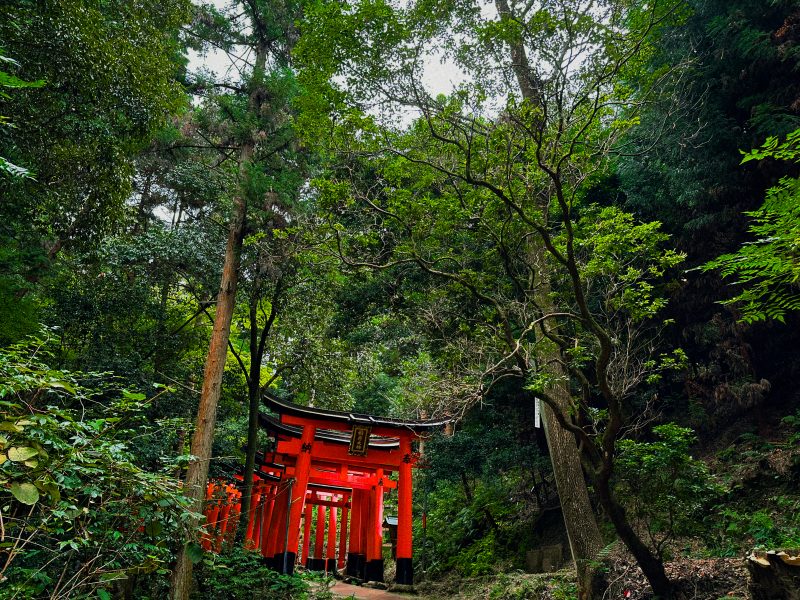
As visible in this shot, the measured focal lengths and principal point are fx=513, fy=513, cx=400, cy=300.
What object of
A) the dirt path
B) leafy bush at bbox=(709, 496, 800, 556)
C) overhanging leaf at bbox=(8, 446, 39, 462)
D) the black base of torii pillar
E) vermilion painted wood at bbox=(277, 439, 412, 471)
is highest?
vermilion painted wood at bbox=(277, 439, 412, 471)

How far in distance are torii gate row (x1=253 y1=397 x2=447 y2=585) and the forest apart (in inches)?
6.6

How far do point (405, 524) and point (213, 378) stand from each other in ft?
17.5

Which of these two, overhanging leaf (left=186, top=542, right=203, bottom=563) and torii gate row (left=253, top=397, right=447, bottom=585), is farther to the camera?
torii gate row (left=253, top=397, right=447, bottom=585)

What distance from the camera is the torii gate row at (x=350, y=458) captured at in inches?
395

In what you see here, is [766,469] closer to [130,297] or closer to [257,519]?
[130,297]

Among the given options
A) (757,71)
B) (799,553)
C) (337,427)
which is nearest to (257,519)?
(337,427)

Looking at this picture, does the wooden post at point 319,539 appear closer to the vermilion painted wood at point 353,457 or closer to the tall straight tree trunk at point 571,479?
the vermilion painted wood at point 353,457

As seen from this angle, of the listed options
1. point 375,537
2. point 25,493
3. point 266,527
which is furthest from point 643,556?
point 266,527

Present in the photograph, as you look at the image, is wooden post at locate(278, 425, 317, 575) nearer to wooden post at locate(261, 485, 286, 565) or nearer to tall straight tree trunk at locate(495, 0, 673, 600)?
wooden post at locate(261, 485, 286, 565)

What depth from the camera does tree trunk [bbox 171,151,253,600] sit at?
6.27 metres

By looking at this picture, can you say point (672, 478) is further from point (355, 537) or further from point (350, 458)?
point (355, 537)

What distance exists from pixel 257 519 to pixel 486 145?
42.6 feet

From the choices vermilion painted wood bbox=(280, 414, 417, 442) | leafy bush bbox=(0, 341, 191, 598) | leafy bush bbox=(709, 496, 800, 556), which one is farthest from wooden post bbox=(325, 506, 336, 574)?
leafy bush bbox=(0, 341, 191, 598)

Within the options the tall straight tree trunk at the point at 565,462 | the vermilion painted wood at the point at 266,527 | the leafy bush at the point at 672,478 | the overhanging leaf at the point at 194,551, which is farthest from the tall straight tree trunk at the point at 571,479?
the vermilion painted wood at the point at 266,527
